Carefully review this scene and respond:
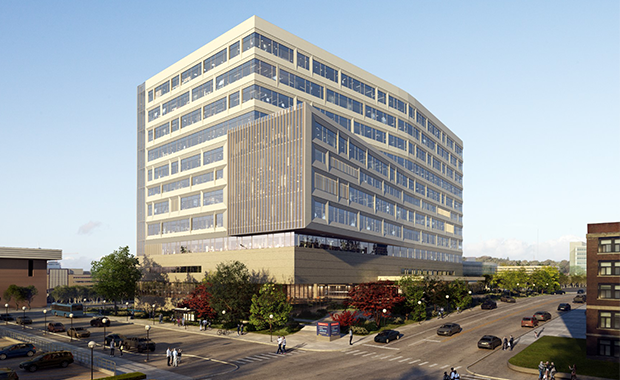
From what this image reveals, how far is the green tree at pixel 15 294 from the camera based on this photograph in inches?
4739

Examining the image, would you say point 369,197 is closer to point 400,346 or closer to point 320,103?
point 320,103

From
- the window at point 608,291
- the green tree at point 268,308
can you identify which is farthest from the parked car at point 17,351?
the window at point 608,291

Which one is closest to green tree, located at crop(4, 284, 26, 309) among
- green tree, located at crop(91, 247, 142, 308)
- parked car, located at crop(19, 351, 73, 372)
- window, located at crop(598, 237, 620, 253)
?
green tree, located at crop(91, 247, 142, 308)

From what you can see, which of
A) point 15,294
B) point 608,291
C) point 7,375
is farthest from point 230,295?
point 15,294

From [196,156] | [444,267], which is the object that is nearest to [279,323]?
[196,156]

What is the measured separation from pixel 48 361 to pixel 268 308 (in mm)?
25480

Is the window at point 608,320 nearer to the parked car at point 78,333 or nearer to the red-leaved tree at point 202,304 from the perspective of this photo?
the red-leaved tree at point 202,304

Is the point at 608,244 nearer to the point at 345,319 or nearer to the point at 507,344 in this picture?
the point at 507,344

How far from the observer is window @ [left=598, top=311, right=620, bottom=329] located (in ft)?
149

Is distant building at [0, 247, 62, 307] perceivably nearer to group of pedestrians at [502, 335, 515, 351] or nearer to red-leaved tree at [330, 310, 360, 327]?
red-leaved tree at [330, 310, 360, 327]

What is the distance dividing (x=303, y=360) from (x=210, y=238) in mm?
48740

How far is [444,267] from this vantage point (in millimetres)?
140750

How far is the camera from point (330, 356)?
160 ft

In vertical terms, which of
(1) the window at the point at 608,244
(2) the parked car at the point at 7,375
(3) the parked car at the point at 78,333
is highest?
(1) the window at the point at 608,244
